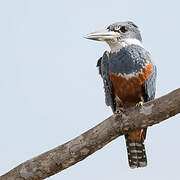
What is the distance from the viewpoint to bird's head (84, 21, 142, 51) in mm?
5617

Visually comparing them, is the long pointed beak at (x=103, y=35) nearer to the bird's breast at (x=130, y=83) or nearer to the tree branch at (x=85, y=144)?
the bird's breast at (x=130, y=83)

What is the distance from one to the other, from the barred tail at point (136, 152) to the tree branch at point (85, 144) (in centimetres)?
130

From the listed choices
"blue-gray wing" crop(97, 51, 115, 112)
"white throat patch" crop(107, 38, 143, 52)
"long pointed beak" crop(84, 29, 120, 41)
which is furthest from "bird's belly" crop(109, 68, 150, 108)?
"long pointed beak" crop(84, 29, 120, 41)

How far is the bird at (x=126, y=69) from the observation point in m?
5.39

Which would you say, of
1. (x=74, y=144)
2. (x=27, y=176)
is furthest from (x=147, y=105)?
(x=27, y=176)

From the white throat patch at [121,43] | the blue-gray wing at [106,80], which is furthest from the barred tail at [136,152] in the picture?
the white throat patch at [121,43]

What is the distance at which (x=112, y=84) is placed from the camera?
558 cm

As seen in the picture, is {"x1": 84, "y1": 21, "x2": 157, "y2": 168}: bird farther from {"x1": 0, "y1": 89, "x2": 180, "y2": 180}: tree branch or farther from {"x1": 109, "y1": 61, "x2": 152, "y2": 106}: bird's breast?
{"x1": 0, "y1": 89, "x2": 180, "y2": 180}: tree branch

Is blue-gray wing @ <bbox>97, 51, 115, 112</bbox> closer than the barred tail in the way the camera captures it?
Yes

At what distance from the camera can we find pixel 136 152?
232 inches

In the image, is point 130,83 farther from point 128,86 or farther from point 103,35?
point 103,35

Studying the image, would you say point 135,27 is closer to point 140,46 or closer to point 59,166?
point 140,46

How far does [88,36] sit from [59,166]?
5.96 feet

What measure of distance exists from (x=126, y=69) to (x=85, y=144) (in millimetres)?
1342
